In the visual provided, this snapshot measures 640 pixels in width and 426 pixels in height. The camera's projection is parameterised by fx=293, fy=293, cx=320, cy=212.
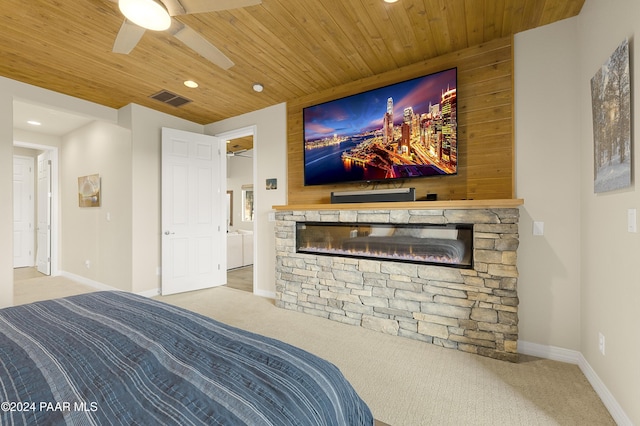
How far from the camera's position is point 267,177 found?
4109mm

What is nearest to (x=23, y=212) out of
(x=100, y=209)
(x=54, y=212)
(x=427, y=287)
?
(x=54, y=212)

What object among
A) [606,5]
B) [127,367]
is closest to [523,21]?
[606,5]

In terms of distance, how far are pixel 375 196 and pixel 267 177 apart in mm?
1776

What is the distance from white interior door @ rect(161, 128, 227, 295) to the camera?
4.18m

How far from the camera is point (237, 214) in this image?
8570 mm

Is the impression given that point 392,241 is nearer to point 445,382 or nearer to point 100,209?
point 445,382

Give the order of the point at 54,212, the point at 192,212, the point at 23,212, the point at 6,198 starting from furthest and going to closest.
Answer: the point at 23,212 < the point at 54,212 < the point at 192,212 < the point at 6,198

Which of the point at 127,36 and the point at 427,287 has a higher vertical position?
the point at 127,36

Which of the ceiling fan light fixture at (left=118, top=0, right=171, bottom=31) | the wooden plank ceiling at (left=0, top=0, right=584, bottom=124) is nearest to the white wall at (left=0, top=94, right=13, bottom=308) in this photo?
the wooden plank ceiling at (left=0, top=0, right=584, bottom=124)

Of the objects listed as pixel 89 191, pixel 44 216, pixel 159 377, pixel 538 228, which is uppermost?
pixel 89 191

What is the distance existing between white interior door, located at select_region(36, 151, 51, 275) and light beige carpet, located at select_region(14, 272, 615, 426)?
16.1 ft

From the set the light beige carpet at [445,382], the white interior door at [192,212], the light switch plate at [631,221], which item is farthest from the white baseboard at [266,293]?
the light switch plate at [631,221]

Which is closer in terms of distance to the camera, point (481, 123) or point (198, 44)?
point (198, 44)

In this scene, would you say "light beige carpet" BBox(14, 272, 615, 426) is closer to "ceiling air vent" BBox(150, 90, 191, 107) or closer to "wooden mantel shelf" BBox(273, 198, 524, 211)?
"wooden mantel shelf" BBox(273, 198, 524, 211)
